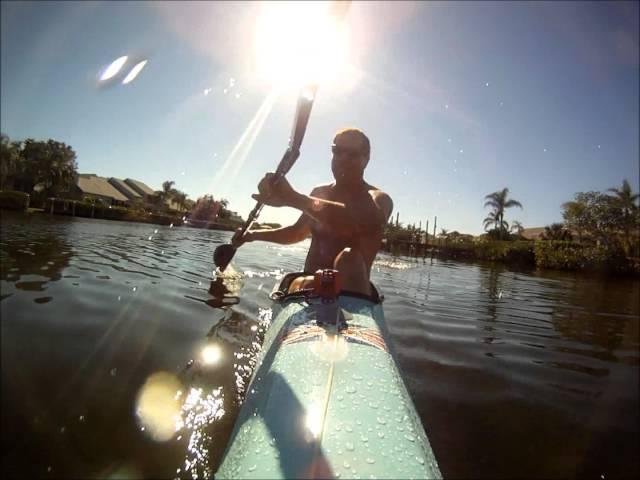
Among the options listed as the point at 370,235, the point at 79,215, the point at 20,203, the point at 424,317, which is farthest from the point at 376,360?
the point at 79,215

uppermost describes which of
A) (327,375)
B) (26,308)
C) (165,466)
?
(327,375)

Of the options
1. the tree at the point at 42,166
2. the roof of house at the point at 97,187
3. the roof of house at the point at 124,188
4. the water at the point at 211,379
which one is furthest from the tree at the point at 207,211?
the roof of house at the point at 124,188

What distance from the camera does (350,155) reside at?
3.56m

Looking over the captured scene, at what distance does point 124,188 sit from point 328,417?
227 feet

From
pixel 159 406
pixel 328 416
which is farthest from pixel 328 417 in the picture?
pixel 159 406

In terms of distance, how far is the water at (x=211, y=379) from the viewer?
85.1 inches

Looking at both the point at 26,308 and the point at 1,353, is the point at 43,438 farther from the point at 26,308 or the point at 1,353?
the point at 26,308

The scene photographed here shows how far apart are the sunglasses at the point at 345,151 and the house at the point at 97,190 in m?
46.2

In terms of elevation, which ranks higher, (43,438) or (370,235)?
(370,235)

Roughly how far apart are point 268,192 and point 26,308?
357cm

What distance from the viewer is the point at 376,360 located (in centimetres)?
183

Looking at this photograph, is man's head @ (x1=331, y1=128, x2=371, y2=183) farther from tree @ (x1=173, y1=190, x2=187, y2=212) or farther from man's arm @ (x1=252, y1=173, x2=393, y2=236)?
tree @ (x1=173, y1=190, x2=187, y2=212)

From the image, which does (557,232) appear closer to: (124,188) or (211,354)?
(211,354)

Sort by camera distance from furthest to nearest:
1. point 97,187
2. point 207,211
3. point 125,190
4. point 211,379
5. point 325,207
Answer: point 125,190, point 97,187, point 207,211, point 211,379, point 325,207
